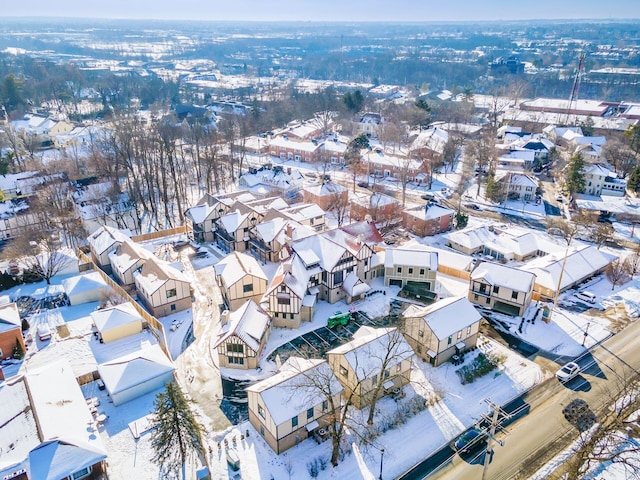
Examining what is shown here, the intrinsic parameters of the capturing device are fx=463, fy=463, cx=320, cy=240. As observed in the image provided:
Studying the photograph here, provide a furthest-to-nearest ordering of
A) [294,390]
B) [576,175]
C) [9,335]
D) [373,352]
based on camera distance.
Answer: [576,175]
[9,335]
[373,352]
[294,390]

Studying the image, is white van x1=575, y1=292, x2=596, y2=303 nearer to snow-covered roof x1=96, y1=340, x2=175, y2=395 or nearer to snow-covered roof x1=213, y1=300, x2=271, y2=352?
snow-covered roof x1=213, y1=300, x2=271, y2=352

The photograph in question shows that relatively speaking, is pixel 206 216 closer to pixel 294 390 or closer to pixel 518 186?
pixel 294 390

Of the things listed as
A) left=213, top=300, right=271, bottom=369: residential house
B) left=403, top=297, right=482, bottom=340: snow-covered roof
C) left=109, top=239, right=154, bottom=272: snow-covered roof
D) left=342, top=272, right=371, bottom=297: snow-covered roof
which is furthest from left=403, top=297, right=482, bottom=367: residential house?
left=109, top=239, right=154, bottom=272: snow-covered roof

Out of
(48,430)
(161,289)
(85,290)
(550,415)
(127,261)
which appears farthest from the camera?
(127,261)

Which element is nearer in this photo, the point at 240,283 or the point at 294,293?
the point at 294,293

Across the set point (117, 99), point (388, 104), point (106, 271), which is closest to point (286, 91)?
point (388, 104)

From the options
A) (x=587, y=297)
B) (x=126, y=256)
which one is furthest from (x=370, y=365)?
(x=126, y=256)
